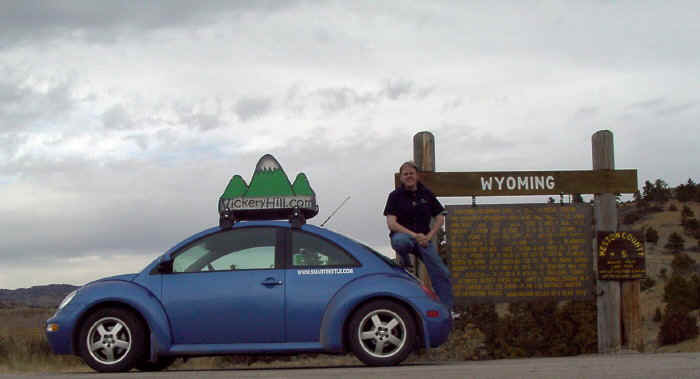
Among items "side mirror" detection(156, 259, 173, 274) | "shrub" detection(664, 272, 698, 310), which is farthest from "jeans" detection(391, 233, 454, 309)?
"shrub" detection(664, 272, 698, 310)

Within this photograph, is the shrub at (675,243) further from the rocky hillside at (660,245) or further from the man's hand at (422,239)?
the man's hand at (422,239)

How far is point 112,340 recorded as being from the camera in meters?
9.29

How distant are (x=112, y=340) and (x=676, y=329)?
81.0 feet

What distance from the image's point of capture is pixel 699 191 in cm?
7600

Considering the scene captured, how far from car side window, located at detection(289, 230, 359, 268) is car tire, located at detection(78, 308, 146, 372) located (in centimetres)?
168

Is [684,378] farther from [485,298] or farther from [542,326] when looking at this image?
[542,326]

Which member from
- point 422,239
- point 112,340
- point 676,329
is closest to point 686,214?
point 676,329

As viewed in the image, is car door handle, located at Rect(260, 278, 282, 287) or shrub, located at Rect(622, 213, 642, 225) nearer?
car door handle, located at Rect(260, 278, 282, 287)

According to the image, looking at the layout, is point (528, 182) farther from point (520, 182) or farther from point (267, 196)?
point (267, 196)

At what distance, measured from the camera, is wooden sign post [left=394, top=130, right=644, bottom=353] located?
555 inches

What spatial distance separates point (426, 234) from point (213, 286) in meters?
3.19

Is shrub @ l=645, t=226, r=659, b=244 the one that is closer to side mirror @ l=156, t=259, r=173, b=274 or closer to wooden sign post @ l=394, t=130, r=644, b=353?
wooden sign post @ l=394, t=130, r=644, b=353

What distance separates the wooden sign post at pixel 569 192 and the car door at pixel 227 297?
4.84 meters

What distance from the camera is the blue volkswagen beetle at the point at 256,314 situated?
30.2 feet
